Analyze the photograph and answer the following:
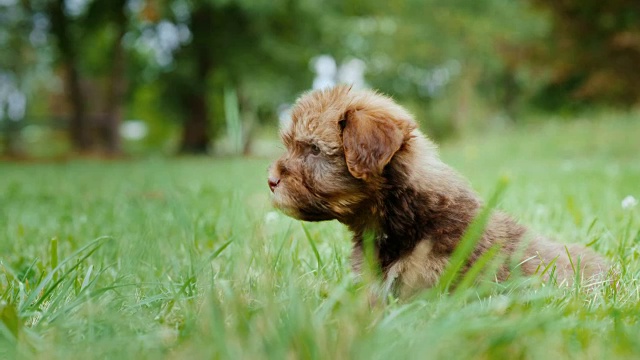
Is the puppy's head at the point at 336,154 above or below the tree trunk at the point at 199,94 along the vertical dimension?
above

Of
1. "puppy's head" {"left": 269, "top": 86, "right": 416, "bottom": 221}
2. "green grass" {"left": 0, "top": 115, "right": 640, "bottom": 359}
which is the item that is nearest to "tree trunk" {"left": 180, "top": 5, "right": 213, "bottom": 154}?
"green grass" {"left": 0, "top": 115, "right": 640, "bottom": 359}

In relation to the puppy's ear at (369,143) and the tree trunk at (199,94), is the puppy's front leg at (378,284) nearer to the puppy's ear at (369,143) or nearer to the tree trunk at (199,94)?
the puppy's ear at (369,143)

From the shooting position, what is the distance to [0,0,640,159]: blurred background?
72.7 feet

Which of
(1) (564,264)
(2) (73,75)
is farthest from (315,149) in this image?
(2) (73,75)

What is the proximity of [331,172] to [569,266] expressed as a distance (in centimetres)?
131

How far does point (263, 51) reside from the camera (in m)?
22.4

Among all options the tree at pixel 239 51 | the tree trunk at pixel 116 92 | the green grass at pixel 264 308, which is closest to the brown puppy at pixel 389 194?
the green grass at pixel 264 308

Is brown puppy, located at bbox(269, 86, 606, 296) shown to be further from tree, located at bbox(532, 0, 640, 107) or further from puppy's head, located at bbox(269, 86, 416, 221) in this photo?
tree, located at bbox(532, 0, 640, 107)

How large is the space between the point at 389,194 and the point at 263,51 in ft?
65.6

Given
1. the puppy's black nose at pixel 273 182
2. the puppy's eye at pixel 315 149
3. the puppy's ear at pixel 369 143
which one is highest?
the puppy's ear at pixel 369 143

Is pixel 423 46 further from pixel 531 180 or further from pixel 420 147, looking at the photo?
pixel 420 147

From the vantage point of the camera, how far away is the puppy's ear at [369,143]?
2.94 metres

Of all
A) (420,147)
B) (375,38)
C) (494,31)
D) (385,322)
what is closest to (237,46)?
(375,38)

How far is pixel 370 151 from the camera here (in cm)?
294
